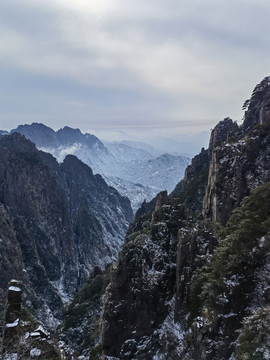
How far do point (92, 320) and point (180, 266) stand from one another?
3503cm

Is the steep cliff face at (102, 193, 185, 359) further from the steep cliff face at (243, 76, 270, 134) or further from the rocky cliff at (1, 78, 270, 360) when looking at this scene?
the steep cliff face at (243, 76, 270, 134)

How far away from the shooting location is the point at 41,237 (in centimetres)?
14688

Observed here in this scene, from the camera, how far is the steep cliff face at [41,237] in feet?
357

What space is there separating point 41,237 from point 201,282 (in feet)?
424

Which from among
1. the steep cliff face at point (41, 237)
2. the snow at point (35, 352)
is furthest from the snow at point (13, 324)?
the steep cliff face at point (41, 237)

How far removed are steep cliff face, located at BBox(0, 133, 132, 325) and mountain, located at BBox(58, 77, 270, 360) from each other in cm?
5225

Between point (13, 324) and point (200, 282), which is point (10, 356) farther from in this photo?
point (200, 282)


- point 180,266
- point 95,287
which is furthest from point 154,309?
point 95,287

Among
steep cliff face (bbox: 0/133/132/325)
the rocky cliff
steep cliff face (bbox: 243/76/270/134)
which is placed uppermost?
steep cliff face (bbox: 243/76/270/134)

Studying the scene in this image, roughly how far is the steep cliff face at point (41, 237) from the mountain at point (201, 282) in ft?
171

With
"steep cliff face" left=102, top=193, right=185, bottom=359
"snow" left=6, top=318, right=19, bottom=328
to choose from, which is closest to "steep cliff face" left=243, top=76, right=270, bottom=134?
"steep cliff face" left=102, top=193, right=185, bottom=359

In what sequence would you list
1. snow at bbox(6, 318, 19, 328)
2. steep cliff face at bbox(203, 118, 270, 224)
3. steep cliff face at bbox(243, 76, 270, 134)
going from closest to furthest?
snow at bbox(6, 318, 19, 328) → steep cliff face at bbox(203, 118, 270, 224) → steep cliff face at bbox(243, 76, 270, 134)

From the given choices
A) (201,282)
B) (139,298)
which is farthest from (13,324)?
(139,298)

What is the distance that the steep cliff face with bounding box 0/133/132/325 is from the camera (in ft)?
357
